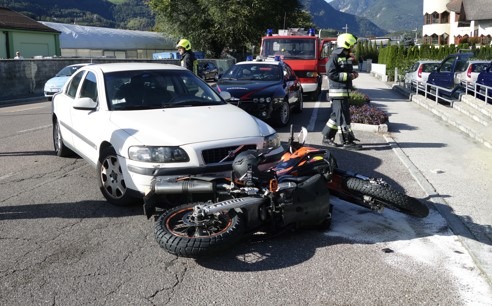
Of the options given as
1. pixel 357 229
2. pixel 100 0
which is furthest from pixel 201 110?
pixel 100 0

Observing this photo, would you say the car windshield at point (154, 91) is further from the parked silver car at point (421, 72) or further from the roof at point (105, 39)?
the roof at point (105, 39)

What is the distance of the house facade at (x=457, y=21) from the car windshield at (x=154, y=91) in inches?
1765

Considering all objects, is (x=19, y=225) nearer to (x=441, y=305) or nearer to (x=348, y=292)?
(x=348, y=292)

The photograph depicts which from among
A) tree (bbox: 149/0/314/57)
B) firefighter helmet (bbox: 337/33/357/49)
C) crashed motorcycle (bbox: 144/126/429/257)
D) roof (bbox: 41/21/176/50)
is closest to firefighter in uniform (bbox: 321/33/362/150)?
firefighter helmet (bbox: 337/33/357/49)

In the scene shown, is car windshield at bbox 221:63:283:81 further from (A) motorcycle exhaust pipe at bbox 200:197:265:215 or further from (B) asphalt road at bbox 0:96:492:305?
(A) motorcycle exhaust pipe at bbox 200:197:265:215

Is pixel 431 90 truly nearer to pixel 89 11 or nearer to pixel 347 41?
pixel 347 41

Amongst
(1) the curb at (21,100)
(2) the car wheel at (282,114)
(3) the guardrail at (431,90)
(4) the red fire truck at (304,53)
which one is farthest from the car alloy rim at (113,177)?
(1) the curb at (21,100)

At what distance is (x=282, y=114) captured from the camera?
1132cm

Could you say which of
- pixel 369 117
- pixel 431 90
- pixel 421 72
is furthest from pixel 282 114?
pixel 421 72

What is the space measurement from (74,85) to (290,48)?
37.4ft

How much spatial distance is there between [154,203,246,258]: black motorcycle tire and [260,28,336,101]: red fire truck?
12.9 meters

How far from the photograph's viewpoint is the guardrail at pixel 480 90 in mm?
12752

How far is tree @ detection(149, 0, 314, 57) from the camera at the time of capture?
43344 millimetres

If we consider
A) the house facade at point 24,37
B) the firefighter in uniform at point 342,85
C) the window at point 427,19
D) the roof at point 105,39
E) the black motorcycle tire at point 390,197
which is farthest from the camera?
the window at point 427,19
